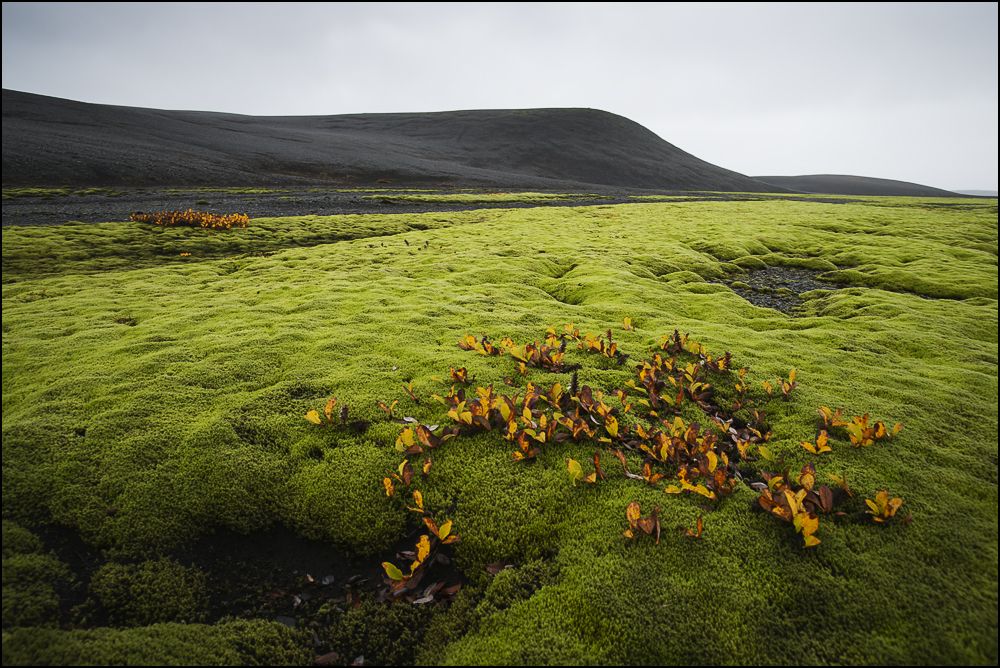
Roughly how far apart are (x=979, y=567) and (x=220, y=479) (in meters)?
7.43

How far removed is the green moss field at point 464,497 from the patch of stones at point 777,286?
2.64 m

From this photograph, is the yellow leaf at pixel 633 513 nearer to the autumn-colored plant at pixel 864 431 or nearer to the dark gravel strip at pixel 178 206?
the autumn-colored plant at pixel 864 431

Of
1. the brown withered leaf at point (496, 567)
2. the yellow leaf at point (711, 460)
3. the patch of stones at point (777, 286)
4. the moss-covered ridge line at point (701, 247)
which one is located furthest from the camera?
the moss-covered ridge line at point (701, 247)

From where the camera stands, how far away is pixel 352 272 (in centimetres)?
1470

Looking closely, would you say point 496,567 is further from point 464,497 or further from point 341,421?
point 341,421

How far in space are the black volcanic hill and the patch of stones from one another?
64.3 m

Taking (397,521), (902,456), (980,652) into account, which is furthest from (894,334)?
(397,521)

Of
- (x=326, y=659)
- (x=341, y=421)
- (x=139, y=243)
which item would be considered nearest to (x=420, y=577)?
(x=326, y=659)

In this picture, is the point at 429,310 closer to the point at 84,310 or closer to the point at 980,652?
the point at 84,310

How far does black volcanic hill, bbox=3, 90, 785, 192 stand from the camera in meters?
56.3

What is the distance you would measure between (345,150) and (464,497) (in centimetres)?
11213

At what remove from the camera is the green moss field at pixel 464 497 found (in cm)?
341

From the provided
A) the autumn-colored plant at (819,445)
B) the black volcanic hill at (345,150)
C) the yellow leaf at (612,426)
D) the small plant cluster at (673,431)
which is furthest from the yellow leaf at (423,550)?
the black volcanic hill at (345,150)

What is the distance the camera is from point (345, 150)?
101 m
